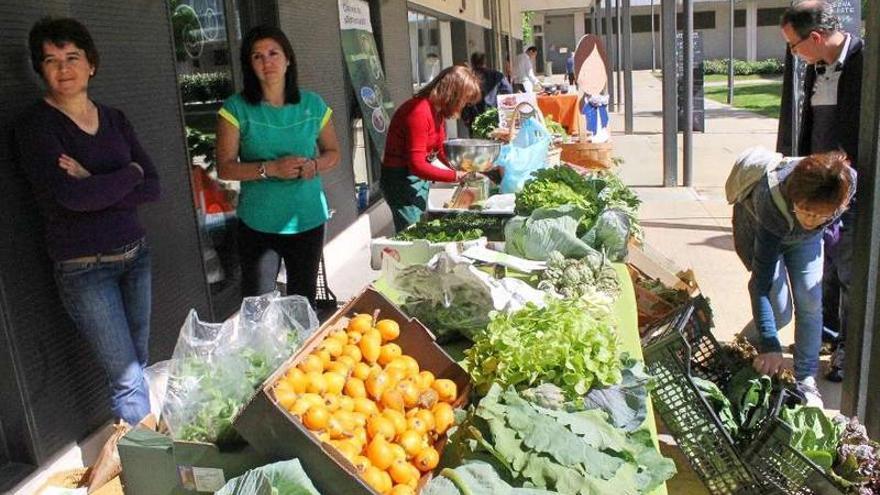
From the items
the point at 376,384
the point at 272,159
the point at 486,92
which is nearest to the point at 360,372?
the point at 376,384

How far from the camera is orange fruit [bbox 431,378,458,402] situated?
2244mm

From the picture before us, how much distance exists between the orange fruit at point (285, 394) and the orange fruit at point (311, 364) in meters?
0.13

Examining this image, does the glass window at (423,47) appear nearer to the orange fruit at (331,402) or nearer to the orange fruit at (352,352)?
the orange fruit at (352,352)

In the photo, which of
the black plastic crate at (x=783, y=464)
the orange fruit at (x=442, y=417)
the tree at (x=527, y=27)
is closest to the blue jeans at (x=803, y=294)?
the black plastic crate at (x=783, y=464)

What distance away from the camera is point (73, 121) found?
9.63 ft

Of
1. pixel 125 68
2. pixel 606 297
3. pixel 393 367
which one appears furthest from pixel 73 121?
pixel 606 297

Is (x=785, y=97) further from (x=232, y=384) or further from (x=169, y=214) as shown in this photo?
(x=232, y=384)

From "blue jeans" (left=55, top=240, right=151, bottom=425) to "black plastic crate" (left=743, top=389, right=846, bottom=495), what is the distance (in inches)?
96.3

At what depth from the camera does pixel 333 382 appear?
2.06 metres

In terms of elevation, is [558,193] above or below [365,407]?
above

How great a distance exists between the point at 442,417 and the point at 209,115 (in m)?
3.45

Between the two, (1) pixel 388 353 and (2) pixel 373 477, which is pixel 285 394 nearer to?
(2) pixel 373 477

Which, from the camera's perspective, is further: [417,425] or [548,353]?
[548,353]

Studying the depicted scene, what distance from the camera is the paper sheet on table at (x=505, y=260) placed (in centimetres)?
333
